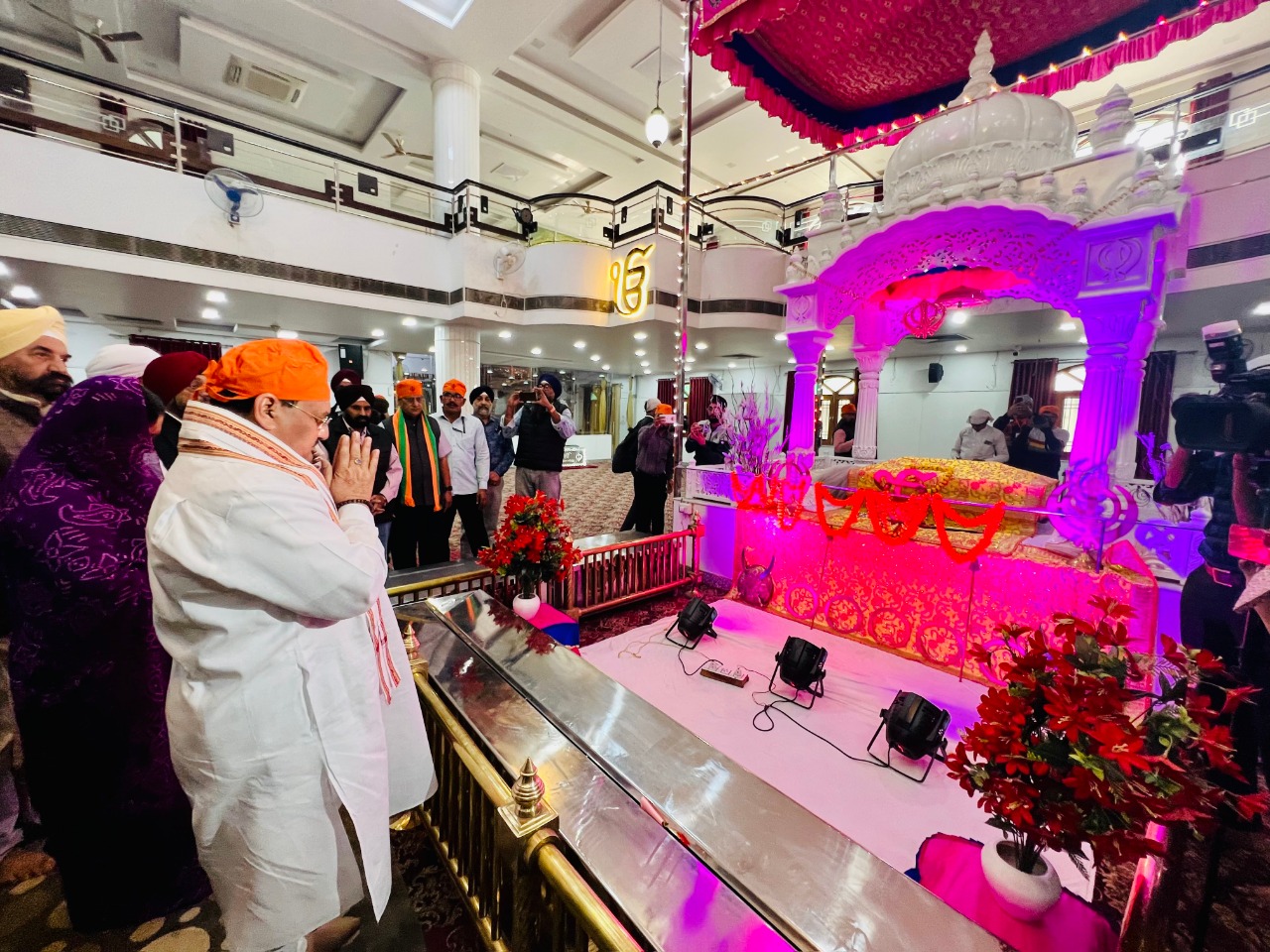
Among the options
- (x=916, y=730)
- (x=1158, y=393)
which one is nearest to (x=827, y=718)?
(x=916, y=730)

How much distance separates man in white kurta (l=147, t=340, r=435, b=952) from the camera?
89 cm

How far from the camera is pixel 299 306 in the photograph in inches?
260

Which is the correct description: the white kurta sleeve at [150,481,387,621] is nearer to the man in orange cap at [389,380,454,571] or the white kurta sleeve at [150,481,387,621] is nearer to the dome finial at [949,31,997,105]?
the man in orange cap at [389,380,454,571]

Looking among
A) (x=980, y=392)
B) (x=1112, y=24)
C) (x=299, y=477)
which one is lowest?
(x=299, y=477)

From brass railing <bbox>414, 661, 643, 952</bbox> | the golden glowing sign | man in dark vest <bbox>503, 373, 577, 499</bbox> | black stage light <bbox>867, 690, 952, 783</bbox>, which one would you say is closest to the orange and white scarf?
brass railing <bbox>414, 661, 643, 952</bbox>

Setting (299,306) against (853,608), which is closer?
(853,608)

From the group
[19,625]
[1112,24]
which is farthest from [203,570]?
[1112,24]

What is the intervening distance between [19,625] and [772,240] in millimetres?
10115

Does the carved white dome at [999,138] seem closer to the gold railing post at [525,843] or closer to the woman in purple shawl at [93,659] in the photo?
the gold railing post at [525,843]

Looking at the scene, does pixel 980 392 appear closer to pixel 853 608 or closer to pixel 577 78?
pixel 853 608

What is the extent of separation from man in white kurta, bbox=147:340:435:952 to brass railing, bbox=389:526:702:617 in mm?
1668

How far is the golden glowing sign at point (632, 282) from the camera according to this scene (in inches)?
288

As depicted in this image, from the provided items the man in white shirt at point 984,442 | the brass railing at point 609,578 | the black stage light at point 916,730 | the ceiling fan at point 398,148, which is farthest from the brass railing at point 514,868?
the ceiling fan at point 398,148

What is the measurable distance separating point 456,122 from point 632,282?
139 inches
